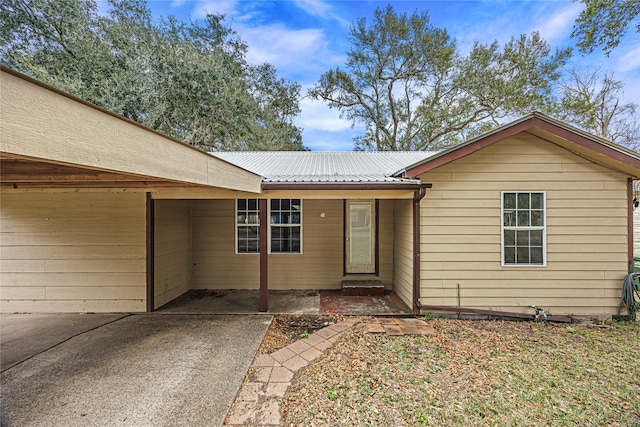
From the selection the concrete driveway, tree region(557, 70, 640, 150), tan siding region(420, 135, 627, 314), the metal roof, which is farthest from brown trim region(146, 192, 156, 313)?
tree region(557, 70, 640, 150)

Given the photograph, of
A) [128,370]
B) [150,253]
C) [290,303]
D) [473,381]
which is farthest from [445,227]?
[150,253]

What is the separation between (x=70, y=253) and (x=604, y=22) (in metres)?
12.5

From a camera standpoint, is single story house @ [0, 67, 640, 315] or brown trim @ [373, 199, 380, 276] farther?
brown trim @ [373, 199, 380, 276]

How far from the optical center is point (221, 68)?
11883 mm

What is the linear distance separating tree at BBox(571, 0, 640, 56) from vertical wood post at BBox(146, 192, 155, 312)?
10.6 m

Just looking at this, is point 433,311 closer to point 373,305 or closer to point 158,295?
point 373,305

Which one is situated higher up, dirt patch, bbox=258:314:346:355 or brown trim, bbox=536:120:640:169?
brown trim, bbox=536:120:640:169

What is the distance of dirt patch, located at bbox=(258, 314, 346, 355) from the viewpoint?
3.40 metres

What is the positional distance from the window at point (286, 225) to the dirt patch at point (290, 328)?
72.3 inches

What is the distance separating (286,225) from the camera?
233 inches

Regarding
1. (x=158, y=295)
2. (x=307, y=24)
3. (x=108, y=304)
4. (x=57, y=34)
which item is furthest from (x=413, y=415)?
(x=57, y=34)

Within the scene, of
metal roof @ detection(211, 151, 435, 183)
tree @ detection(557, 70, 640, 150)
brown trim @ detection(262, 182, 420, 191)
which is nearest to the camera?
brown trim @ detection(262, 182, 420, 191)

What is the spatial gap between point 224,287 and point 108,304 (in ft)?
6.71

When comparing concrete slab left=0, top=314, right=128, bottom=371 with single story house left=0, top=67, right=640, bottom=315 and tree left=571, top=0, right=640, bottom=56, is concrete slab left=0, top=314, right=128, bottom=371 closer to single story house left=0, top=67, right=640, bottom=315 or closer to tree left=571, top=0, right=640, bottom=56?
single story house left=0, top=67, right=640, bottom=315
